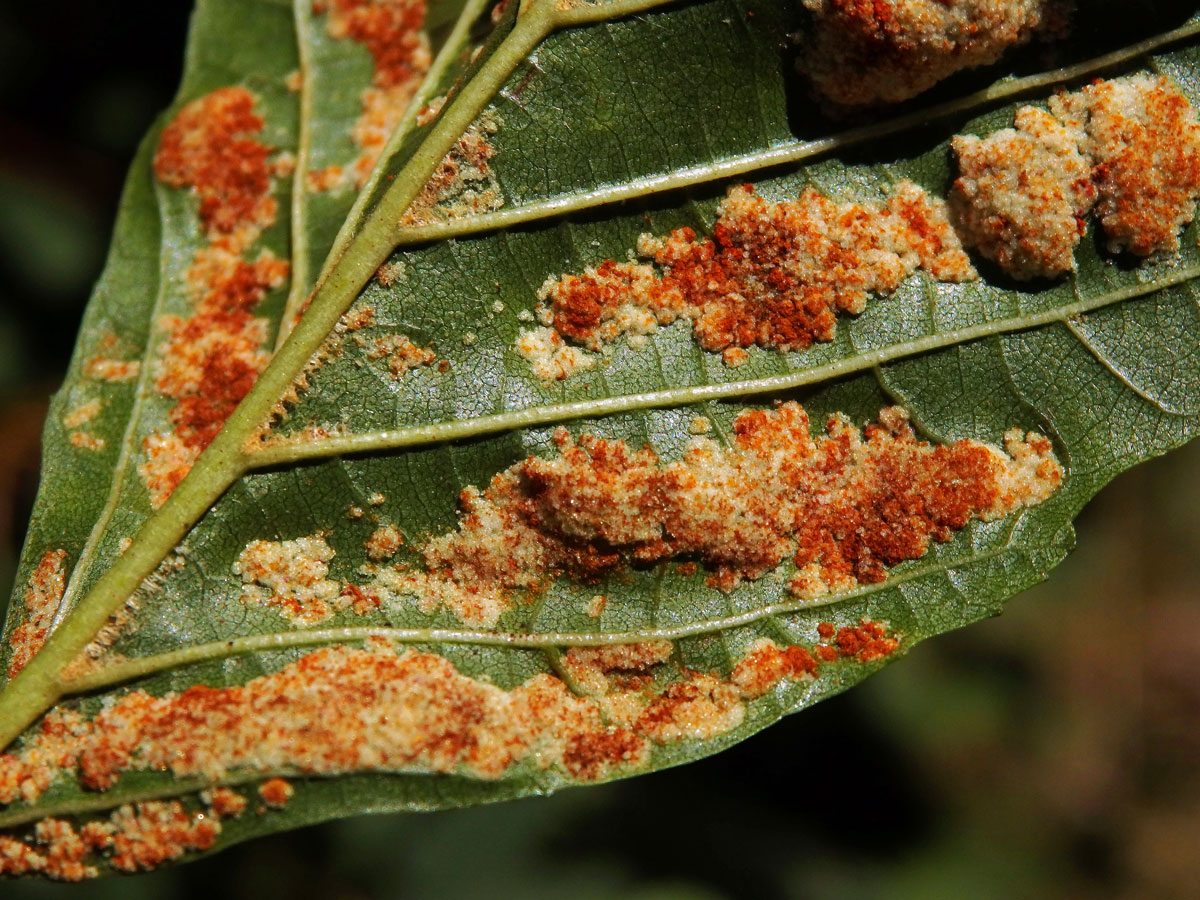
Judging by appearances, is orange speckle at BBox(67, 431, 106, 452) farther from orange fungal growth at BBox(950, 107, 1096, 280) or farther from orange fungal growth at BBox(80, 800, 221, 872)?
orange fungal growth at BBox(950, 107, 1096, 280)

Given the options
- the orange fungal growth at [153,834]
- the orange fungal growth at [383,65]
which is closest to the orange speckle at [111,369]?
the orange fungal growth at [383,65]

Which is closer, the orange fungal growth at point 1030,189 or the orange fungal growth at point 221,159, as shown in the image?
the orange fungal growth at point 1030,189

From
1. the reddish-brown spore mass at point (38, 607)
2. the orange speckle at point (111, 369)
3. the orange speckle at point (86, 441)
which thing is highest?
the orange speckle at point (111, 369)

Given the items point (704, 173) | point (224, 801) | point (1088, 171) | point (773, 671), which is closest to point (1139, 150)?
point (1088, 171)

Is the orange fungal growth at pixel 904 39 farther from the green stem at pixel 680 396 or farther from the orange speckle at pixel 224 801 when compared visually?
the orange speckle at pixel 224 801

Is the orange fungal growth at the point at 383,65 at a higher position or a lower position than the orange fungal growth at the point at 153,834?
higher

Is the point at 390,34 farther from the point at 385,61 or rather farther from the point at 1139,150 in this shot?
the point at 1139,150

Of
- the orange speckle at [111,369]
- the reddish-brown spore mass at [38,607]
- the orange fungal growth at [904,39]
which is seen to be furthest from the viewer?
the orange speckle at [111,369]

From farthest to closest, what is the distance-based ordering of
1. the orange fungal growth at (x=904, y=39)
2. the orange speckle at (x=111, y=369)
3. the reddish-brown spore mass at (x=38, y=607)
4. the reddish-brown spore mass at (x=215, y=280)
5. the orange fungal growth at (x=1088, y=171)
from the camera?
the orange speckle at (x=111, y=369) < the reddish-brown spore mass at (x=215, y=280) < the reddish-brown spore mass at (x=38, y=607) < the orange fungal growth at (x=1088, y=171) < the orange fungal growth at (x=904, y=39)
